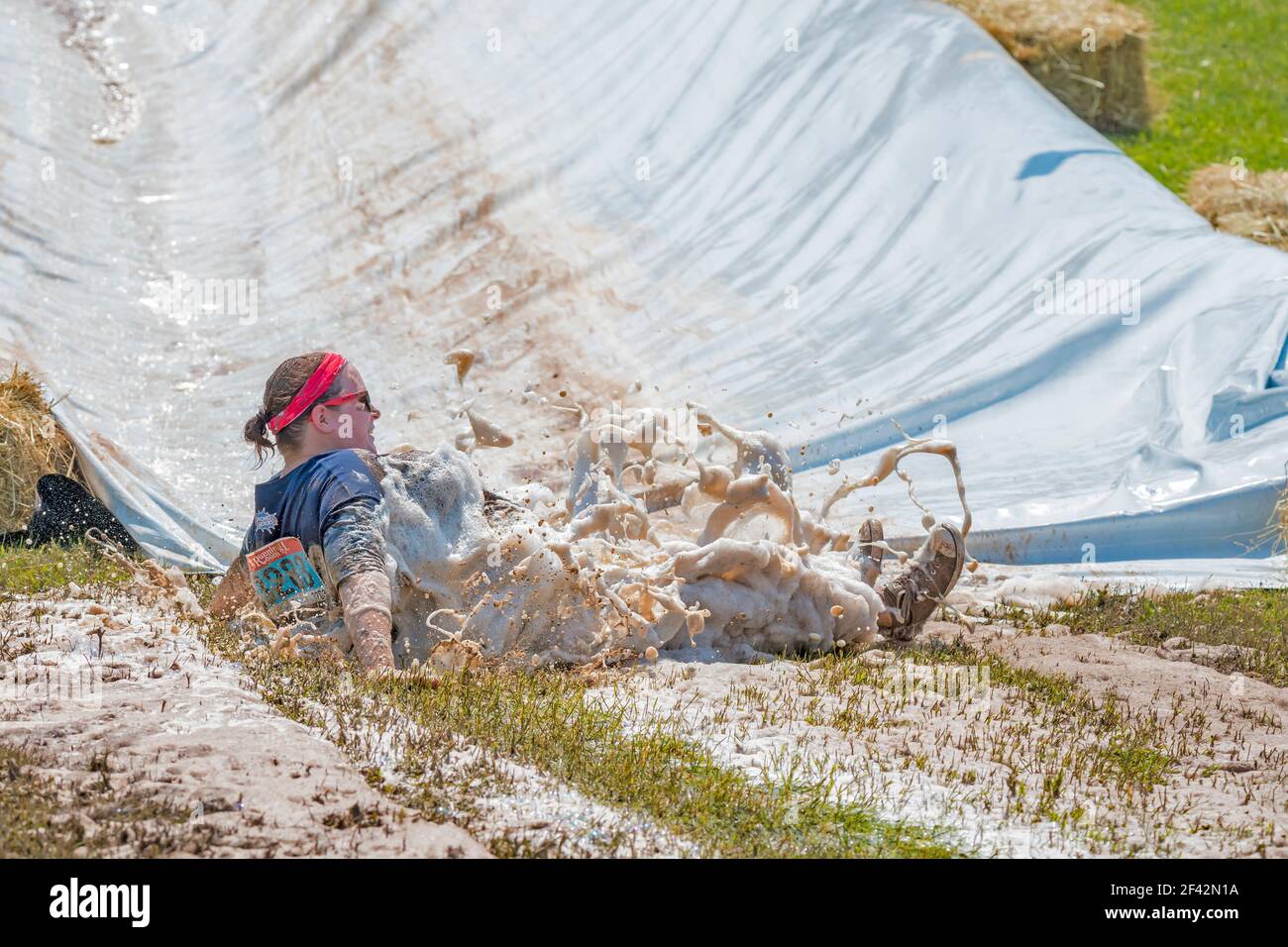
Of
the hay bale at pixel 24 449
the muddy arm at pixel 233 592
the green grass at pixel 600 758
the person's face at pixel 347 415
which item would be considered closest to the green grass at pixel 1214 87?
the hay bale at pixel 24 449

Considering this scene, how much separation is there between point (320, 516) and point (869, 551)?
7.26 ft

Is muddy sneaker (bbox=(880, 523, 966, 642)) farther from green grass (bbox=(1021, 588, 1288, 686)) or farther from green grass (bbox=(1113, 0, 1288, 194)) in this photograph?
green grass (bbox=(1113, 0, 1288, 194))

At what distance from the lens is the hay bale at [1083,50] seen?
48.7 feet

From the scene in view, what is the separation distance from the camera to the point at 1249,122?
16281 millimetres

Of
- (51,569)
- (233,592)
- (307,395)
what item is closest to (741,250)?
(51,569)

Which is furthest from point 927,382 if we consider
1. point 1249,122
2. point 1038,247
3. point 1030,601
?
point 1249,122

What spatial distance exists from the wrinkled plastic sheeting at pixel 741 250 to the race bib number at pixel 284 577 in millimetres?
2116

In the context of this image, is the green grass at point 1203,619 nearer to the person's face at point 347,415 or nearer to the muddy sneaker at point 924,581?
→ the muddy sneaker at point 924,581

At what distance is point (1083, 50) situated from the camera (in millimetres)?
14852

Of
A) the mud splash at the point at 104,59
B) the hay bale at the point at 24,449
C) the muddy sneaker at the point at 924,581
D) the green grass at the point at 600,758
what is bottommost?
the green grass at the point at 600,758

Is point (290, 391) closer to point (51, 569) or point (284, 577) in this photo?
point (284, 577)

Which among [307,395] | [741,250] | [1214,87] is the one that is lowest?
[307,395]
